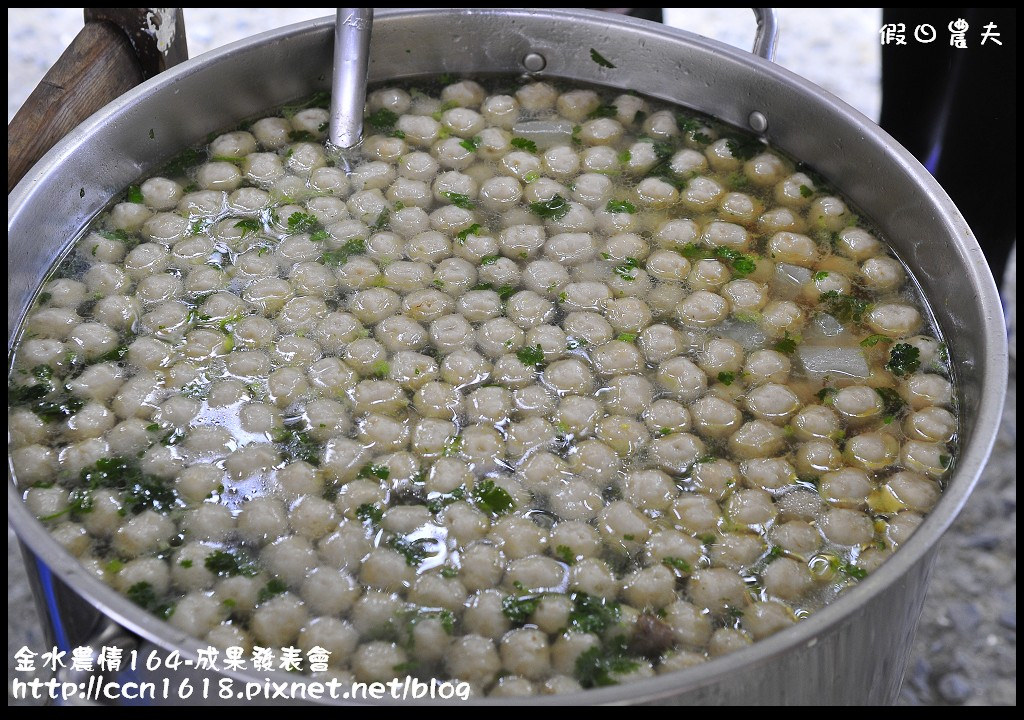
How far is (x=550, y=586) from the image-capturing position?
108 centimetres

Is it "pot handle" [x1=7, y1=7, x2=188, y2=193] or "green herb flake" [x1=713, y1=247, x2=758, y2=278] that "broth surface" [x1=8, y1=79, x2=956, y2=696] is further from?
"pot handle" [x1=7, y1=7, x2=188, y2=193]

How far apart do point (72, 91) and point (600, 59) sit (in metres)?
0.83

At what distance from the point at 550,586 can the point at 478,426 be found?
224mm

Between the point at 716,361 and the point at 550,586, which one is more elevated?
the point at 716,361

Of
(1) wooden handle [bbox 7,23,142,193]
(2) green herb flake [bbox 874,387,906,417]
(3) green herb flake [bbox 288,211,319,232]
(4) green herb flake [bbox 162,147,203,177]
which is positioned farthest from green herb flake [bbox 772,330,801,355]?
(1) wooden handle [bbox 7,23,142,193]

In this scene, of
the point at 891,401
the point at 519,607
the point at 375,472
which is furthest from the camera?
the point at 891,401

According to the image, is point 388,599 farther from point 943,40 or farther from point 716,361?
point 943,40

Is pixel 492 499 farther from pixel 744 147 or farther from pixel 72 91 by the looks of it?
pixel 72 91

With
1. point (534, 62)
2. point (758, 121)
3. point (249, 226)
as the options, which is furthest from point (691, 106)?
point (249, 226)

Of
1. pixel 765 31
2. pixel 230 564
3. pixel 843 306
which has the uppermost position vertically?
pixel 765 31

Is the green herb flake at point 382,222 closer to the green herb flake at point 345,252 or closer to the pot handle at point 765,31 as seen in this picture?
the green herb flake at point 345,252

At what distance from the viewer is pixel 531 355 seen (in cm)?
131
